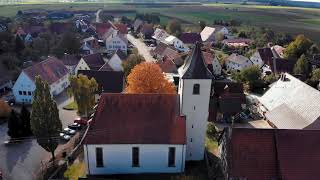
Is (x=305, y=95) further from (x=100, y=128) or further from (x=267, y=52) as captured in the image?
(x=267, y=52)

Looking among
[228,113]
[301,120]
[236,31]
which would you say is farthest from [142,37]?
[301,120]

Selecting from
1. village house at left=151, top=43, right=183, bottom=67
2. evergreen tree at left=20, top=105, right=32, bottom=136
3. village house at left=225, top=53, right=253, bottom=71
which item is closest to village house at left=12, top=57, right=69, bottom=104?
evergreen tree at left=20, top=105, right=32, bottom=136

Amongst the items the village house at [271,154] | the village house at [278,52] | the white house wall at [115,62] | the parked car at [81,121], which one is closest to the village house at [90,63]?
the white house wall at [115,62]

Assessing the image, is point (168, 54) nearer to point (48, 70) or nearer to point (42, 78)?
point (48, 70)

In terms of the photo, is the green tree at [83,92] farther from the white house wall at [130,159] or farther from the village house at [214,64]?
the village house at [214,64]

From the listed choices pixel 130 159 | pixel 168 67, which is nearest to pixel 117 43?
pixel 168 67

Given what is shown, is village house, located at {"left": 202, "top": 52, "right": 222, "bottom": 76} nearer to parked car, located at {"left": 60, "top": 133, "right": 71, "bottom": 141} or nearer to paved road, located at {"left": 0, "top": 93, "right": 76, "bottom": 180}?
parked car, located at {"left": 60, "top": 133, "right": 71, "bottom": 141}
